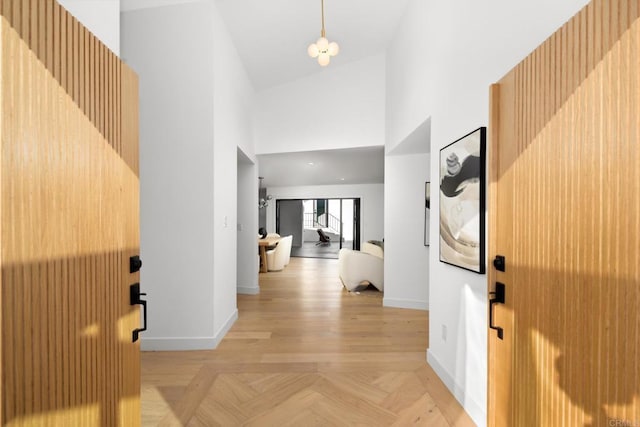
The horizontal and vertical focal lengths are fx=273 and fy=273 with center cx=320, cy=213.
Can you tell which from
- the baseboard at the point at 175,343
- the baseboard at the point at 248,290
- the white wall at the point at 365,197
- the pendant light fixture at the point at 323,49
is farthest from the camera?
the white wall at the point at 365,197

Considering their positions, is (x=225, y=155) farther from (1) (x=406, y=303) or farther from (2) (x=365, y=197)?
(2) (x=365, y=197)

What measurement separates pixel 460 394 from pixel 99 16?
10.3 feet

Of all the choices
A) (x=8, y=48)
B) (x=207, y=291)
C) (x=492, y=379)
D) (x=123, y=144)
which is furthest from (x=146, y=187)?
(x=492, y=379)

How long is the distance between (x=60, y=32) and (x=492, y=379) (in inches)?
95.3

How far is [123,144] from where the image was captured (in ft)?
4.22

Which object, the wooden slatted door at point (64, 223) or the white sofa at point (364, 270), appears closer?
the wooden slatted door at point (64, 223)

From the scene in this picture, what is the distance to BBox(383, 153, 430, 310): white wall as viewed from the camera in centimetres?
386

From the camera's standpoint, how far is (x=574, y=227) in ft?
3.20

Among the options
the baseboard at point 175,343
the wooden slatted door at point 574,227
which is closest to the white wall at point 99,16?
the wooden slatted door at point 574,227

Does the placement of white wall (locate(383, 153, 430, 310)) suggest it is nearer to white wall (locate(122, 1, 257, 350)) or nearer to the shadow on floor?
white wall (locate(122, 1, 257, 350))

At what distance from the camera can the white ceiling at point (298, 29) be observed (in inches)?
115

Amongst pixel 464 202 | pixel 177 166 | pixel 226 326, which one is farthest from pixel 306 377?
pixel 177 166

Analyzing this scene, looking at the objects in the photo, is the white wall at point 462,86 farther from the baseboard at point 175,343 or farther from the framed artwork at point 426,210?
the baseboard at point 175,343

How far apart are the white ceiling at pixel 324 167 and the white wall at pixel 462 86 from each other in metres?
1.81
